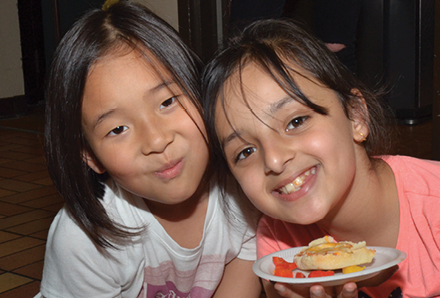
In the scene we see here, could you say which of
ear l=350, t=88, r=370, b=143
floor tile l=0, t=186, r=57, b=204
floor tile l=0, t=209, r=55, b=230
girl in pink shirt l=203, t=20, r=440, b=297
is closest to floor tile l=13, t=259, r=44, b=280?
floor tile l=0, t=209, r=55, b=230

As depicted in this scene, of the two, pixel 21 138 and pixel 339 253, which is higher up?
pixel 339 253

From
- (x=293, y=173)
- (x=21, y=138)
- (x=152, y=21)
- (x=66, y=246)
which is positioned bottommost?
(x=21, y=138)

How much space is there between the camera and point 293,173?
3.92 ft

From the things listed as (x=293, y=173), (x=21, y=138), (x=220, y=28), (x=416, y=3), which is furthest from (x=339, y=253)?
(x=21, y=138)

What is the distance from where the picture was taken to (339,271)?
120 centimetres

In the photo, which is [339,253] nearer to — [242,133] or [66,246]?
[242,133]

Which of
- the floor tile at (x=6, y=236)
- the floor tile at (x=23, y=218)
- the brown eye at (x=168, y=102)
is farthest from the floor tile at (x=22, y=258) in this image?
the brown eye at (x=168, y=102)

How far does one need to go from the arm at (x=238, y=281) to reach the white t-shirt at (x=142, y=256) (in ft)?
0.11

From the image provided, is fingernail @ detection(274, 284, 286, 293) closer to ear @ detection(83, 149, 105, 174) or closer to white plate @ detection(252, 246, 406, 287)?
white plate @ detection(252, 246, 406, 287)

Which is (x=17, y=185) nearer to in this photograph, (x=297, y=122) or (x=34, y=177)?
(x=34, y=177)

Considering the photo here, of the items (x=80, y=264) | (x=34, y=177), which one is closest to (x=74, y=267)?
(x=80, y=264)

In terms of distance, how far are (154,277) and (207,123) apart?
0.51 m

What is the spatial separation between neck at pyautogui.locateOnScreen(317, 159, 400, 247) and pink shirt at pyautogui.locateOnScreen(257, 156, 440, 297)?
0.03 metres

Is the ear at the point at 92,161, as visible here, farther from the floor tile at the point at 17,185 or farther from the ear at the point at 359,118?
the floor tile at the point at 17,185
